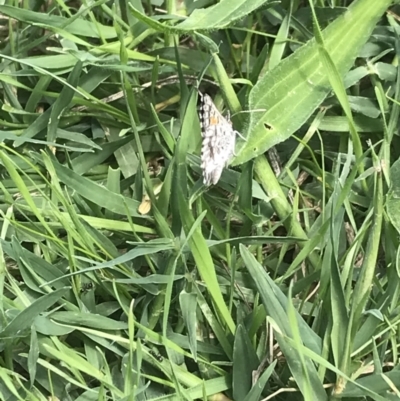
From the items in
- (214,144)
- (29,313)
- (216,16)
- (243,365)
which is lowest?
(243,365)

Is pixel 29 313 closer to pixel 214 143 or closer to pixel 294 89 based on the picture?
pixel 214 143

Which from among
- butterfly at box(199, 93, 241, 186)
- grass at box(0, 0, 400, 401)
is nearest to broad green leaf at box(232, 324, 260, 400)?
grass at box(0, 0, 400, 401)

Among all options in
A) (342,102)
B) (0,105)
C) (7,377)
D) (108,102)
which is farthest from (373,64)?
(7,377)

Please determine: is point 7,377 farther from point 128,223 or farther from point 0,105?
point 0,105

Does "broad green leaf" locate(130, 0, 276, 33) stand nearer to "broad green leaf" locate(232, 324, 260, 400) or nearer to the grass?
the grass

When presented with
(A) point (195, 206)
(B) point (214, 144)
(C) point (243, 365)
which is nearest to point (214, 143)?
(B) point (214, 144)

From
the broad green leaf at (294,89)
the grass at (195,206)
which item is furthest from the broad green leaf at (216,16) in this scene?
the broad green leaf at (294,89)
